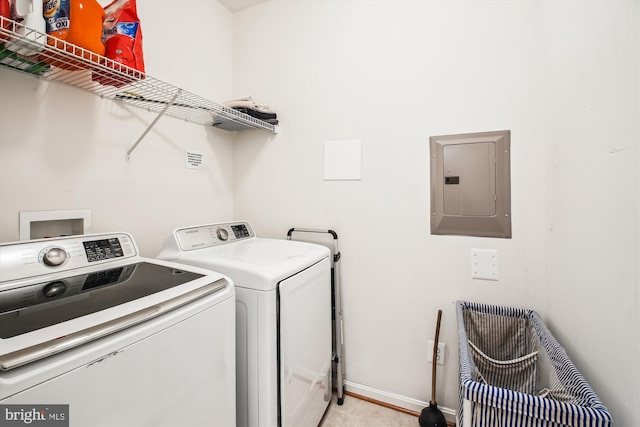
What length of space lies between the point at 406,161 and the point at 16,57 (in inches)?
70.5

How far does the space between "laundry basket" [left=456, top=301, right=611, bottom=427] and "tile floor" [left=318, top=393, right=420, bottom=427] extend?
61cm

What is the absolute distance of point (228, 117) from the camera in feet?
5.68

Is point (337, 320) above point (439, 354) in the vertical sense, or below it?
above

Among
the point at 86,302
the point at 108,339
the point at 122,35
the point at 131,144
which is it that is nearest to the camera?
the point at 108,339

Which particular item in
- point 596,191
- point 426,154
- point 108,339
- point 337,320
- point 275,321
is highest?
point 426,154

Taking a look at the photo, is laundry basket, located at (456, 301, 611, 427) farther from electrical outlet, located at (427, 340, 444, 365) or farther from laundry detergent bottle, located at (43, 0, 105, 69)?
laundry detergent bottle, located at (43, 0, 105, 69)

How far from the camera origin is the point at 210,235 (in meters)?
1.67

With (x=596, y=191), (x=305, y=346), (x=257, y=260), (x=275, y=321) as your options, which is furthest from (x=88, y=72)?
(x=596, y=191)

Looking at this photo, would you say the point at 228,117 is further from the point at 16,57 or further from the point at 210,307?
the point at 210,307

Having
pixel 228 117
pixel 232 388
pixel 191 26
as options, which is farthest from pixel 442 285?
pixel 191 26

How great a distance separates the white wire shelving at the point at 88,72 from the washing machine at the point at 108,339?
0.67 m

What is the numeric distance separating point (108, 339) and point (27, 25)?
1028 millimetres

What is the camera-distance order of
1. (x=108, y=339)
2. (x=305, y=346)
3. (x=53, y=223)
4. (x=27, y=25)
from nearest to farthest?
(x=108, y=339) → (x=27, y=25) → (x=53, y=223) → (x=305, y=346)

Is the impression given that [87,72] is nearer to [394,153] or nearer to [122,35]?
[122,35]
